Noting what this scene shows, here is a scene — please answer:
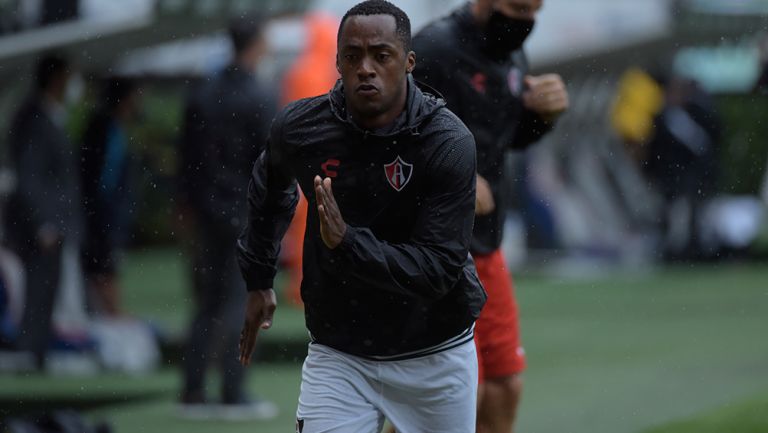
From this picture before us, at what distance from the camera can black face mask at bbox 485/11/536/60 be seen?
19.3 ft

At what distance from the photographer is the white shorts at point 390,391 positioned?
471 cm

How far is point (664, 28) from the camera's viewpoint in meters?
18.1

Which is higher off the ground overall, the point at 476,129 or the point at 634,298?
the point at 476,129

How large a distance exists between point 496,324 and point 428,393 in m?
1.28

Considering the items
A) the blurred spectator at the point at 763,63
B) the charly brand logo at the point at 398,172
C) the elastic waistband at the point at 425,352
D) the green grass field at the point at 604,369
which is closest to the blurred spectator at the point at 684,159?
the blurred spectator at the point at 763,63

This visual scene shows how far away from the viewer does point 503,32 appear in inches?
233

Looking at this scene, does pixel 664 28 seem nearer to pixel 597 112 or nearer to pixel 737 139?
pixel 597 112

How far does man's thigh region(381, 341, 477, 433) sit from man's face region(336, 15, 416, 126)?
81cm

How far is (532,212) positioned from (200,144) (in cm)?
988

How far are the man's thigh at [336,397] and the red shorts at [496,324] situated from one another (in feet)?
4.15

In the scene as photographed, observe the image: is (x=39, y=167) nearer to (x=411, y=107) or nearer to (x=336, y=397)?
(x=336, y=397)

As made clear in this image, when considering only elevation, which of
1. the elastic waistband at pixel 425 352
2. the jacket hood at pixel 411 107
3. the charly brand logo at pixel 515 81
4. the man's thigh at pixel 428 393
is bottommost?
the man's thigh at pixel 428 393

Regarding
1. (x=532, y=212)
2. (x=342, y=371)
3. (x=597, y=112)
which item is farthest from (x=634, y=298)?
(x=342, y=371)

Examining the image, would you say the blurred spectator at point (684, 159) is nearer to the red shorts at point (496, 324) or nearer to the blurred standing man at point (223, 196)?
the blurred standing man at point (223, 196)
